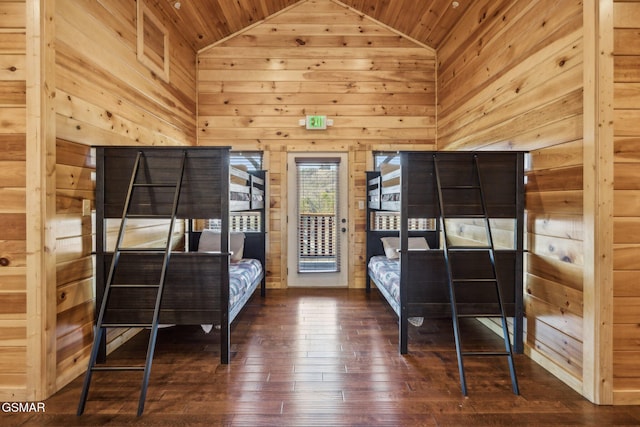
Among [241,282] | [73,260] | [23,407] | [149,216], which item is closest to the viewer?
[23,407]

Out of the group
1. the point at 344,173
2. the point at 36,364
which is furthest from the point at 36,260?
the point at 344,173

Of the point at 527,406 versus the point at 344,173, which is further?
the point at 344,173

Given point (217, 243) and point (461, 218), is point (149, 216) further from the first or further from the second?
point (461, 218)

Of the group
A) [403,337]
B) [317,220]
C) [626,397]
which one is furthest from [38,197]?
[626,397]

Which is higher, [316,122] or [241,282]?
[316,122]

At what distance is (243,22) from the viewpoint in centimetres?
473

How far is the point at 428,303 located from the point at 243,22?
174 inches

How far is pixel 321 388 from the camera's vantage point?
88.7 inches

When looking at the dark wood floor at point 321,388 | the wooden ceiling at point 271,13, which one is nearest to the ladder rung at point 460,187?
the dark wood floor at point 321,388

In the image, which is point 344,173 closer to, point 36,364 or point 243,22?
point 243,22

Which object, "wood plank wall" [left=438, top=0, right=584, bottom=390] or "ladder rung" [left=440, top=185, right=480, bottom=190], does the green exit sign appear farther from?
"ladder rung" [left=440, top=185, right=480, bottom=190]

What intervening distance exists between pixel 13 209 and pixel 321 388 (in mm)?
2285

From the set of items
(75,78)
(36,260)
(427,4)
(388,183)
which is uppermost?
(427,4)

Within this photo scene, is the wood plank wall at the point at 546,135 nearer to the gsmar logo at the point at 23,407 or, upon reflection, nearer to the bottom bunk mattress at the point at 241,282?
the bottom bunk mattress at the point at 241,282
